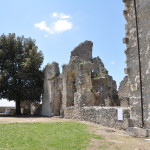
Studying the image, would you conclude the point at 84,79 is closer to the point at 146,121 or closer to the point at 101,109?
the point at 101,109

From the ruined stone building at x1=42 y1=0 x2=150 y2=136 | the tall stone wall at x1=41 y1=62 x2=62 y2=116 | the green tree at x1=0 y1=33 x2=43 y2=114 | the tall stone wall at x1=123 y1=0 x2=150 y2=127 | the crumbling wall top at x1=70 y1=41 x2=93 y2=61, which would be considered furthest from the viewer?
the green tree at x1=0 y1=33 x2=43 y2=114

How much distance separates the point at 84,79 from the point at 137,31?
8312 mm

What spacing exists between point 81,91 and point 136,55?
8120mm

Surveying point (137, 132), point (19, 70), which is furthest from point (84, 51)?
point (137, 132)

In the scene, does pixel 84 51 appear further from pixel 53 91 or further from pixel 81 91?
pixel 81 91

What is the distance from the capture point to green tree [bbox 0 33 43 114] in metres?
26.9

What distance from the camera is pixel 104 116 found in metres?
14.2

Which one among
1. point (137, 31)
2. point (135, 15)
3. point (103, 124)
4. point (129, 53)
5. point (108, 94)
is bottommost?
point (103, 124)

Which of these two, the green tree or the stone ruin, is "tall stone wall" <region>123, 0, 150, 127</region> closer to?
the stone ruin

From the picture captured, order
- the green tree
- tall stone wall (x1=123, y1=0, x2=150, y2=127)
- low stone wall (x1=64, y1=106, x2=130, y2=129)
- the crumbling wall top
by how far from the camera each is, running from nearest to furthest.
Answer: tall stone wall (x1=123, y1=0, x2=150, y2=127)
low stone wall (x1=64, y1=106, x2=130, y2=129)
the crumbling wall top
the green tree

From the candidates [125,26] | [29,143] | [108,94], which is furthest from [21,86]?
[29,143]

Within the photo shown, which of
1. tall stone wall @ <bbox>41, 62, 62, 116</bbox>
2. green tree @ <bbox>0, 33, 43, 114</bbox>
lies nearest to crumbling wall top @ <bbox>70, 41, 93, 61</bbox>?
tall stone wall @ <bbox>41, 62, 62, 116</bbox>

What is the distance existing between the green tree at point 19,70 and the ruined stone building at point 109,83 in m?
2.71

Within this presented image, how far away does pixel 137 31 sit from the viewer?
37.1ft
